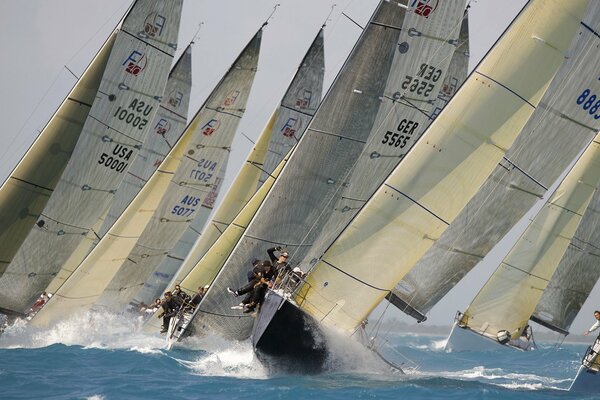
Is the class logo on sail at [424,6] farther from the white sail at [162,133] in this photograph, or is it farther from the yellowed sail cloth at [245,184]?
the white sail at [162,133]

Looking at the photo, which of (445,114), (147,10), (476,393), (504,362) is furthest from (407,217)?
(504,362)

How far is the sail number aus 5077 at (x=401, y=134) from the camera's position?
2070 cm

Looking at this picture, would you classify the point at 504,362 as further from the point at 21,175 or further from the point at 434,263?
the point at 21,175

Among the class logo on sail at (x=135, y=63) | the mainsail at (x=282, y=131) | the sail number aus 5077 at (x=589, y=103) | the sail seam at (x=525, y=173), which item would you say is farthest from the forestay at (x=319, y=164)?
the mainsail at (x=282, y=131)

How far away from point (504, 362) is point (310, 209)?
51.9 feet

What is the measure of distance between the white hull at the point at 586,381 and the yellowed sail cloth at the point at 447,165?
538cm

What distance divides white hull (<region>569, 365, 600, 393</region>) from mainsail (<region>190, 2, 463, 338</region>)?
18.0 ft

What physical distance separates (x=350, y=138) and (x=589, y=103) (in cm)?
463

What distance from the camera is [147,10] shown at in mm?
22312

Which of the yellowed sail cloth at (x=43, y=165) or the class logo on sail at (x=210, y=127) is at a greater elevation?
the class logo on sail at (x=210, y=127)

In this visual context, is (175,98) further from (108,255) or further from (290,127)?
(108,255)

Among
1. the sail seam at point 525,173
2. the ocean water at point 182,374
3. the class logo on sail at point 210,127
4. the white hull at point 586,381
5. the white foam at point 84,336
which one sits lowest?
the white foam at point 84,336

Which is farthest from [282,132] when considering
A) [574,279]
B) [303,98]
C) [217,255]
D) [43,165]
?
[574,279]

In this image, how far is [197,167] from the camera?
Answer: 2600cm
